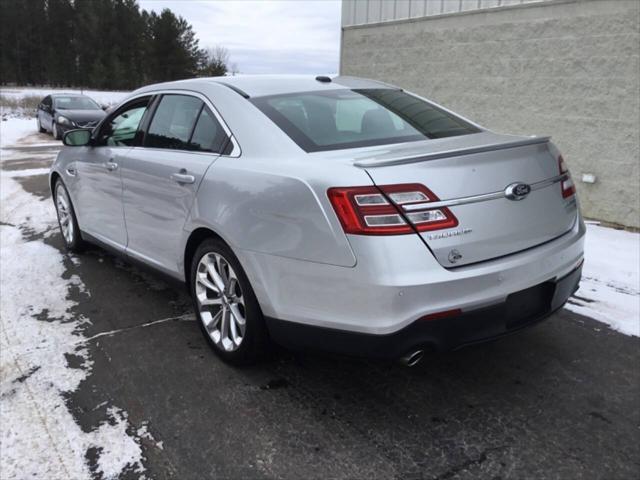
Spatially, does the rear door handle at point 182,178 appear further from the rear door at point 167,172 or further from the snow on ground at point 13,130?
the snow on ground at point 13,130

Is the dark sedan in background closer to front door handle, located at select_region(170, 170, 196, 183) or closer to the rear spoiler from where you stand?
front door handle, located at select_region(170, 170, 196, 183)

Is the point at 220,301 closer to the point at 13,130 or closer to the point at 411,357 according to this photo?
the point at 411,357

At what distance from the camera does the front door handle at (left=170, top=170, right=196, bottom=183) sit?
327 cm

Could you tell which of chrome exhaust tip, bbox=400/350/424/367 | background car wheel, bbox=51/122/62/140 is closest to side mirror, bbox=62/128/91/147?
chrome exhaust tip, bbox=400/350/424/367

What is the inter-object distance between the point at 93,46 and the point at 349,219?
262 feet

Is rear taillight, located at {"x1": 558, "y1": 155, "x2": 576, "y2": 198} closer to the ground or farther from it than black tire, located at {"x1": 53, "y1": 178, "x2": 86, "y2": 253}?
farther from it

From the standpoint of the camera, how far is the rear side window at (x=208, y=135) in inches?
127

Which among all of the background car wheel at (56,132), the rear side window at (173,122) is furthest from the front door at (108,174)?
the background car wheel at (56,132)

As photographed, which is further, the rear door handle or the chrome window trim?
the rear door handle

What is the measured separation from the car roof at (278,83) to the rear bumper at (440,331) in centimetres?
146

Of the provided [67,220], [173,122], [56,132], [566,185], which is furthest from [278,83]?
[56,132]

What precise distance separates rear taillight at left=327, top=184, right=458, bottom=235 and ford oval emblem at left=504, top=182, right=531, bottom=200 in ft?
1.24

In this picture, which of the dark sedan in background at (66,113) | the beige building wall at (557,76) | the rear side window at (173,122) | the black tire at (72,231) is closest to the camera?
the rear side window at (173,122)

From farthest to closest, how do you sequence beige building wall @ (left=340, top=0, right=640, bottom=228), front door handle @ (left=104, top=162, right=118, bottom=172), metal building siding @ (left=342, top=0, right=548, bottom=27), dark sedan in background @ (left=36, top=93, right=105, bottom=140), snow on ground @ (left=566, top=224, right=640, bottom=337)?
1. dark sedan in background @ (left=36, top=93, right=105, bottom=140)
2. metal building siding @ (left=342, top=0, right=548, bottom=27)
3. beige building wall @ (left=340, top=0, right=640, bottom=228)
4. front door handle @ (left=104, top=162, right=118, bottom=172)
5. snow on ground @ (left=566, top=224, right=640, bottom=337)
